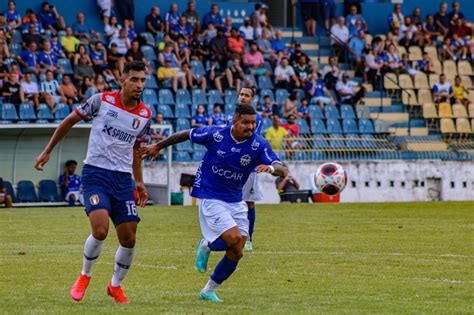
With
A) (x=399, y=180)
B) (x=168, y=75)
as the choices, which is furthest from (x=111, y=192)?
(x=399, y=180)

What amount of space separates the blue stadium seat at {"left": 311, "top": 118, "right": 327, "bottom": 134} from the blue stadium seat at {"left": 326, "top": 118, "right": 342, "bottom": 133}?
21cm

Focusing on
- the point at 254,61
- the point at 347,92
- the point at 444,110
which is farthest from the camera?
the point at 444,110

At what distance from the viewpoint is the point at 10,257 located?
48.0ft

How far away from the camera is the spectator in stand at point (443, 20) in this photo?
132 ft

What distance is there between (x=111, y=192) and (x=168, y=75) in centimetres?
2260

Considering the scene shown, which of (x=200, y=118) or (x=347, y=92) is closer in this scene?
(x=200, y=118)

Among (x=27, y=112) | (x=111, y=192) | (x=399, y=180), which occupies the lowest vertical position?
(x=399, y=180)

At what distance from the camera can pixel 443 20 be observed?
40344 mm

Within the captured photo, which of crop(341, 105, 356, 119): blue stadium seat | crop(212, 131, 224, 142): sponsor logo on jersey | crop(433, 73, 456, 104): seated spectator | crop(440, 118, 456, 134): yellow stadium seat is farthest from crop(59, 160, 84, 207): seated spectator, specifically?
crop(212, 131, 224, 142): sponsor logo on jersey

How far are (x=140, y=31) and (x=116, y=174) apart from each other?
25.9m

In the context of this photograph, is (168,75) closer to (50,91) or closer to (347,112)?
(50,91)

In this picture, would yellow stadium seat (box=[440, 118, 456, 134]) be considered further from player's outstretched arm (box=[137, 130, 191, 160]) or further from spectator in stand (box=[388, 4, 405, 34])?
player's outstretched arm (box=[137, 130, 191, 160])

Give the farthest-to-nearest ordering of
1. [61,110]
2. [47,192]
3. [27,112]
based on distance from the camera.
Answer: [61,110], [27,112], [47,192]

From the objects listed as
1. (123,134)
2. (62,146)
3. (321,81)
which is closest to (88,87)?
(62,146)
